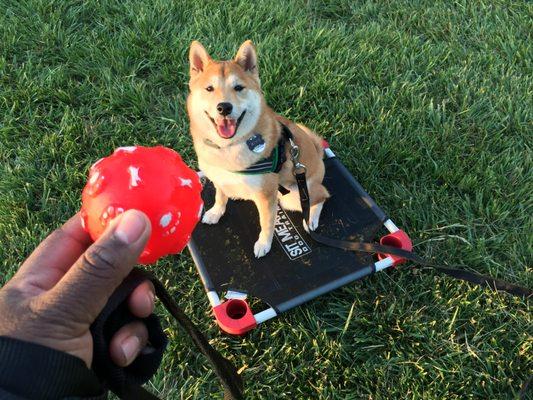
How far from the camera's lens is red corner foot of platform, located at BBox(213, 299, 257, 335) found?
253 cm

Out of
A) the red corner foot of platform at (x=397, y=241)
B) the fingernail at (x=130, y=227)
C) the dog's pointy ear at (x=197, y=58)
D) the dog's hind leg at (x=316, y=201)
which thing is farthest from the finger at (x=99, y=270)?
the red corner foot of platform at (x=397, y=241)

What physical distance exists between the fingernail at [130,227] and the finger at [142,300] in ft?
1.28

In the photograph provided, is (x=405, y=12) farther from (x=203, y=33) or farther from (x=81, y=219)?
(x=81, y=219)

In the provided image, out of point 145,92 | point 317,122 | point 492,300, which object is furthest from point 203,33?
point 492,300

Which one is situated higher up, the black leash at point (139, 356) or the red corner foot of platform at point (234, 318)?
the black leash at point (139, 356)

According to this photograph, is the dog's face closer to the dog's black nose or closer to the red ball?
the dog's black nose

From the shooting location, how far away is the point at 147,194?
155 cm

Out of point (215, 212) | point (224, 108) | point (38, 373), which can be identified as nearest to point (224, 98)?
point (224, 108)

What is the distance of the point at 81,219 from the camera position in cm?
168

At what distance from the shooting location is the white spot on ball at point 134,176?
1.55 m

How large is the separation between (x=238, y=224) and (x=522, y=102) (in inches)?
102

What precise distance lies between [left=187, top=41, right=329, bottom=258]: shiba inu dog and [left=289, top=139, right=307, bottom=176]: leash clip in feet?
0.13

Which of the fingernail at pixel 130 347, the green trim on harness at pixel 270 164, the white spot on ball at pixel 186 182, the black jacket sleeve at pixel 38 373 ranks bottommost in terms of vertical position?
the green trim on harness at pixel 270 164

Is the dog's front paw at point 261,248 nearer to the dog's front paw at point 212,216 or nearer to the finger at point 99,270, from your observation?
the dog's front paw at point 212,216
